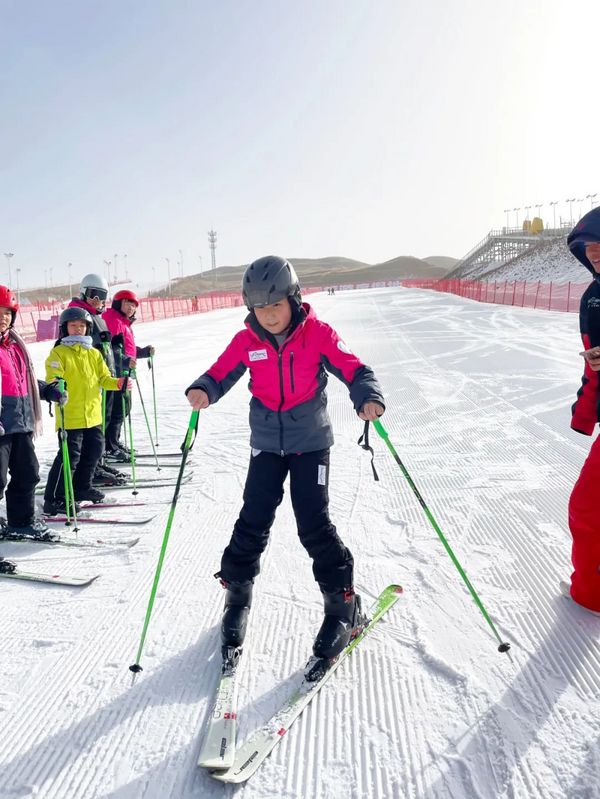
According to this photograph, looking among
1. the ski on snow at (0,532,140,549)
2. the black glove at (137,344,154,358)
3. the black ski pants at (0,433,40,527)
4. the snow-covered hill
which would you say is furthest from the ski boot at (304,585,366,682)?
the snow-covered hill

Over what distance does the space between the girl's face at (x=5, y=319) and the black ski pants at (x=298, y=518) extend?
6.48ft

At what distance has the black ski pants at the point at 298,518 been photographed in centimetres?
251

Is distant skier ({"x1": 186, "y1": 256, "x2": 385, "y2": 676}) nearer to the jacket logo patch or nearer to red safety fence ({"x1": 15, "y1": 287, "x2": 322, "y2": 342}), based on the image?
the jacket logo patch

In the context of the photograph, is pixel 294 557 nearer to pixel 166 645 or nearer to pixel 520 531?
pixel 166 645

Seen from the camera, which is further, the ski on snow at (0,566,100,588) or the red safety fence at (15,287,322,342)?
the red safety fence at (15,287,322,342)

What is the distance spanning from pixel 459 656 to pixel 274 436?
4.16 feet

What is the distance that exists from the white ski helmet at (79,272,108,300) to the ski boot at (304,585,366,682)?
158 inches

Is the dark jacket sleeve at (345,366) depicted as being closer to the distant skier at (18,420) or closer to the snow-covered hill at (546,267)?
the distant skier at (18,420)

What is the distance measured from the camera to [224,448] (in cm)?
600

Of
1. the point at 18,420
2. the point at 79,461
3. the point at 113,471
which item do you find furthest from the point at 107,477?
the point at 18,420

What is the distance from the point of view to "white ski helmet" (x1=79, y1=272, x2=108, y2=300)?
542 cm

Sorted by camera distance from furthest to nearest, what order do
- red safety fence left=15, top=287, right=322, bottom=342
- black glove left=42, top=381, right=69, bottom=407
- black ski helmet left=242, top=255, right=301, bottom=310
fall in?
red safety fence left=15, top=287, right=322, bottom=342
black glove left=42, top=381, right=69, bottom=407
black ski helmet left=242, top=255, right=301, bottom=310

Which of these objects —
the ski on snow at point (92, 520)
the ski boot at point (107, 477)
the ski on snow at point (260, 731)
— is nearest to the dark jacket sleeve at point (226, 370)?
the ski on snow at point (260, 731)

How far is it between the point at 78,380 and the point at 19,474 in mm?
908
